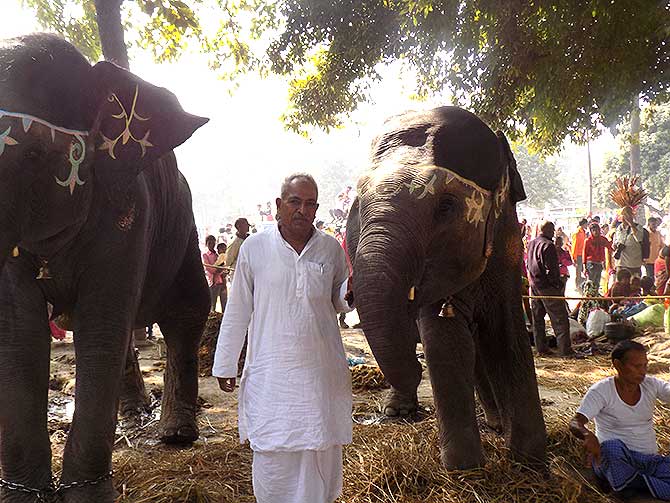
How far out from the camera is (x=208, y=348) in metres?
8.06

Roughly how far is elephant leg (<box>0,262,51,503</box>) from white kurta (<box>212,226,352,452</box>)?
34.8 inches

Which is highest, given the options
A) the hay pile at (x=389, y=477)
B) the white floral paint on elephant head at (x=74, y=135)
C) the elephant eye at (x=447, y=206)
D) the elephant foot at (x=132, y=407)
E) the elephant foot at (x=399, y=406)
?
the white floral paint on elephant head at (x=74, y=135)

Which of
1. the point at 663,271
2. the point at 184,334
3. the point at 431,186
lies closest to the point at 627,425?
the point at 431,186

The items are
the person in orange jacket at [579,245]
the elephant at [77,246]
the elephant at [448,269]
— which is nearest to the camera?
the elephant at [77,246]

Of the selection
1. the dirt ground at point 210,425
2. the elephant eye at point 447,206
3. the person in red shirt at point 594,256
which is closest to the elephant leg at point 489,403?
the dirt ground at point 210,425

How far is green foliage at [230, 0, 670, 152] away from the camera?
551 cm

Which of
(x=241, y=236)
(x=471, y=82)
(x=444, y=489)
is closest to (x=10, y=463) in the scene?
(x=444, y=489)

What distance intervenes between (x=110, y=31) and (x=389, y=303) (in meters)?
4.81

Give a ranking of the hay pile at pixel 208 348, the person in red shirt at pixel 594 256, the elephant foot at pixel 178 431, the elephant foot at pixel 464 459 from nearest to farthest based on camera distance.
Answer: the elephant foot at pixel 464 459
the elephant foot at pixel 178 431
the hay pile at pixel 208 348
the person in red shirt at pixel 594 256

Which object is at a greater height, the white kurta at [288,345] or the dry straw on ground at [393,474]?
the white kurta at [288,345]

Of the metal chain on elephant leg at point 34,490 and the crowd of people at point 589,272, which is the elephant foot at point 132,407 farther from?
the crowd of people at point 589,272

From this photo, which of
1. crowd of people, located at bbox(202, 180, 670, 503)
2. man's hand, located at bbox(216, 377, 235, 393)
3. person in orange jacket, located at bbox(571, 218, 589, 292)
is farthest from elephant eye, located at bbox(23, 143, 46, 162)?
person in orange jacket, located at bbox(571, 218, 589, 292)

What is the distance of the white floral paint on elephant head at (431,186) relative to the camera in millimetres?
3320

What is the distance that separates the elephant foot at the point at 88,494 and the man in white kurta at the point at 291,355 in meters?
0.71
